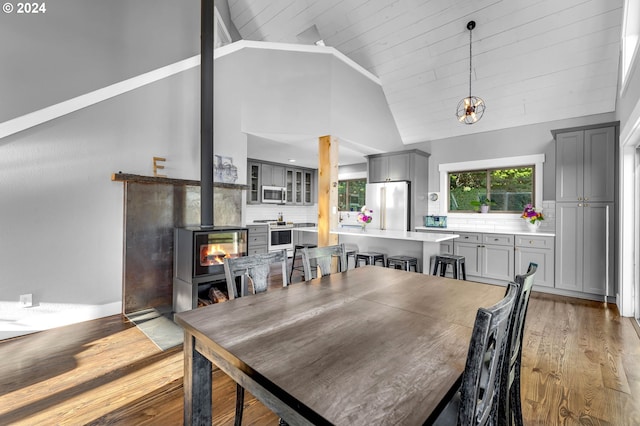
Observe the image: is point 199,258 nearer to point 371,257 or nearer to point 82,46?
point 371,257

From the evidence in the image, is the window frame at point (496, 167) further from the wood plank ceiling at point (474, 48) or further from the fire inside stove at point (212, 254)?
the fire inside stove at point (212, 254)

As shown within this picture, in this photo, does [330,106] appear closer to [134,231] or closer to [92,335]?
[134,231]

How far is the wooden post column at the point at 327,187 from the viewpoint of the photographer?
450 cm

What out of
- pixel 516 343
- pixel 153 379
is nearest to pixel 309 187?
pixel 153 379

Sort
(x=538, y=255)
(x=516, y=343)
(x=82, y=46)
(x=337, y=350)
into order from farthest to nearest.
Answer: (x=538, y=255) → (x=82, y=46) → (x=516, y=343) → (x=337, y=350)

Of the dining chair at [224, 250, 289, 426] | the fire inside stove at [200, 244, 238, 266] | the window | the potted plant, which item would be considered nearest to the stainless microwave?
the fire inside stove at [200, 244, 238, 266]

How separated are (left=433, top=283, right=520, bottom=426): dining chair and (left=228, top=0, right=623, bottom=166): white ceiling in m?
4.38

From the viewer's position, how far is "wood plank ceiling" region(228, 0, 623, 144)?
3.79 meters

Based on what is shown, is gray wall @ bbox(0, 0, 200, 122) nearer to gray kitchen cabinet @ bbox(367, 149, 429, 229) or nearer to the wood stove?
the wood stove

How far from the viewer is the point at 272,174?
6957 mm

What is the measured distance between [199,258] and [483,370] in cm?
301

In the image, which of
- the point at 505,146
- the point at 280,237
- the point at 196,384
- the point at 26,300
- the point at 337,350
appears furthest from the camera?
the point at 280,237

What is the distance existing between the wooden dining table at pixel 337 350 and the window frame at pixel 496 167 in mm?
4087

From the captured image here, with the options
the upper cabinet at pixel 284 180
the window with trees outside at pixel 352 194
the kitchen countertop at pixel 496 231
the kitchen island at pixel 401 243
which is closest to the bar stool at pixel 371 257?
the kitchen island at pixel 401 243
